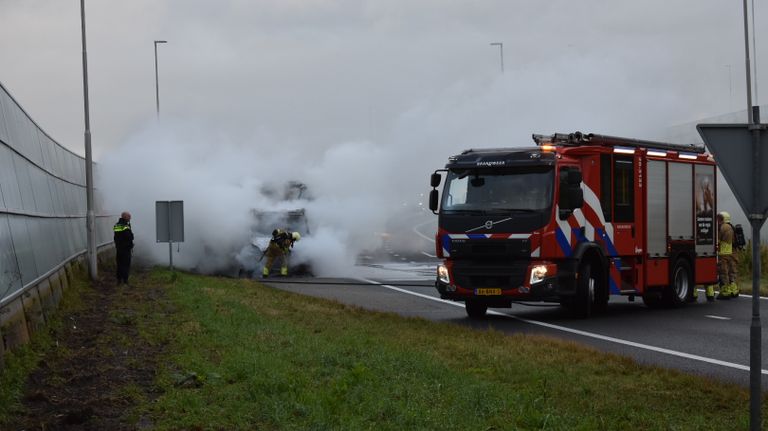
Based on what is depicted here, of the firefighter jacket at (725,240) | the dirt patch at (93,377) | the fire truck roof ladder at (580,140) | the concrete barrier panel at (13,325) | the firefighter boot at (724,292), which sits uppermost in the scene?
the fire truck roof ladder at (580,140)

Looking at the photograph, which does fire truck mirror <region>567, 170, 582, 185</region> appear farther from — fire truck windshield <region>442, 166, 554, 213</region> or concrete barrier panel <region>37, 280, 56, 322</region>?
concrete barrier panel <region>37, 280, 56, 322</region>

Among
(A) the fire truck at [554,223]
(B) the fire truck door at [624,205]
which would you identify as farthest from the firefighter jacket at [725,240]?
(B) the fire truck door at [624,205]

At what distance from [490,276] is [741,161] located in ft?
34.4

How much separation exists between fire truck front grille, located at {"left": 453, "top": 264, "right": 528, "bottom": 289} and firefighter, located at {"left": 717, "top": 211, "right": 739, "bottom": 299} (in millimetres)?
7639

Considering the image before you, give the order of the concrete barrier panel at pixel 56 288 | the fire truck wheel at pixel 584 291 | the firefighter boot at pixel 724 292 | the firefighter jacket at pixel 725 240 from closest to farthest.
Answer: the concrete barrier panel at pixel 56 288, the fire truck wheel at pixel 584 291, the firefighter jacket at pixel 725 240, the firefighter boot at pixel 724 292

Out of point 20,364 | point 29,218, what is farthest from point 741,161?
point 29,218

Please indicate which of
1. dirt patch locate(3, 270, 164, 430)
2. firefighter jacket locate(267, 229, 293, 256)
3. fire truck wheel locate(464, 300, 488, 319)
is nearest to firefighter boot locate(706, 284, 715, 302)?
fire truck wheel locate(464, 300, 488, 319)

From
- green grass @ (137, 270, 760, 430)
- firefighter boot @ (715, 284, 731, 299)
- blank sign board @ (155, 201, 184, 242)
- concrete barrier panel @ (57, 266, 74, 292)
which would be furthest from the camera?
blank sign board @ (155, 201, 184, 242)

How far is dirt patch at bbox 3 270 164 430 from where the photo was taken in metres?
8.71

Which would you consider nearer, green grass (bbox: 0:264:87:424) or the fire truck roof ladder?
green grass (bbox: 0:264:87:424)

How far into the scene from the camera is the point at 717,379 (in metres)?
11.4

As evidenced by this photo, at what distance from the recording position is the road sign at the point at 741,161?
7586 mm

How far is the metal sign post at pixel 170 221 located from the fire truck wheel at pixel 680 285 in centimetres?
1333

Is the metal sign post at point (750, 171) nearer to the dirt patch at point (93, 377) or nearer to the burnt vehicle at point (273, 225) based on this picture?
the dirt patch at point (93, 377)
